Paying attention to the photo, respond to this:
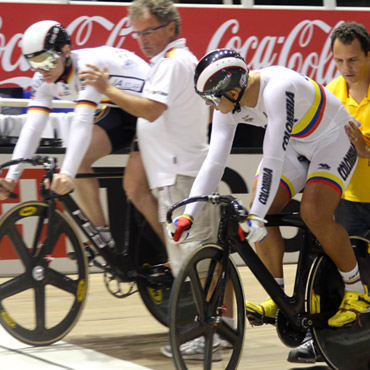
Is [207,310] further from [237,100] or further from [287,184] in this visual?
[237,100]

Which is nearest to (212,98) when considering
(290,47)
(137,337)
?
(137,337)

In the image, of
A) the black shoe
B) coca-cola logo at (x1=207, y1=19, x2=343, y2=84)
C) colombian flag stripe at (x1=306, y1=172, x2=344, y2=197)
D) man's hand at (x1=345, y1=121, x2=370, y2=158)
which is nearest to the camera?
colombian flag stripe at (x1=306, y1=172, x2=344, y2=197)

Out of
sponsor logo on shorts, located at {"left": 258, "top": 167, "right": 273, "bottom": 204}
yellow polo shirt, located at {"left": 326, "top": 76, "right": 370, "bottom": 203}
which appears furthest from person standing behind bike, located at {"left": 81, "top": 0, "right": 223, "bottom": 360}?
sponsor logo on shorts, located at {"left": 258, "top": 167, "right": 273, "bottom": 204}

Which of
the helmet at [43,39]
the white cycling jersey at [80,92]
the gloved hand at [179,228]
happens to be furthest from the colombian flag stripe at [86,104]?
the gloved hand at [179,228]

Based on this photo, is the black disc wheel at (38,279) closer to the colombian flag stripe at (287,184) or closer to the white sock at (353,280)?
the colombian flag stripe at (287,184)

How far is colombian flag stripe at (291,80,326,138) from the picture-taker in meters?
4.32

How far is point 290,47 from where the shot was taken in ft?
29.2

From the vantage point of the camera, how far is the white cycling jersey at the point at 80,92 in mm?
4926

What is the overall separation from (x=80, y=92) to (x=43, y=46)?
35 centimetres

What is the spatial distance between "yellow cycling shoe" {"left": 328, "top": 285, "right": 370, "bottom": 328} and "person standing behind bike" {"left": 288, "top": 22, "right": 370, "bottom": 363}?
22 cm

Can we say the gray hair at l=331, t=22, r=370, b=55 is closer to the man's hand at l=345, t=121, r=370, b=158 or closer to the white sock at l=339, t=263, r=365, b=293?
the man's hand at l=345, t=121, r=370, b=158

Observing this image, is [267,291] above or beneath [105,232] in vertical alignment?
above

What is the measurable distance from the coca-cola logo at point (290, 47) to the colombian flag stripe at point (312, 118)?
428 cm

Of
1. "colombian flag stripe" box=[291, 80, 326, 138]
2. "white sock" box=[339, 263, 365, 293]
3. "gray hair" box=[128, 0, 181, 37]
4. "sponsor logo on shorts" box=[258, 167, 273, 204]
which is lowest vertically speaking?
"white sock" box=[339, 263, 365, 293]
